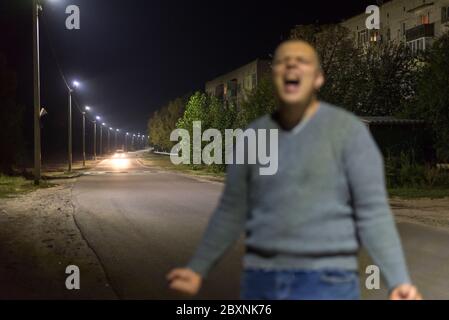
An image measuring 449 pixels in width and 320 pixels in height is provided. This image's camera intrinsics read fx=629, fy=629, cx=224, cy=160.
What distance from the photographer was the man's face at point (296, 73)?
2.54 meters

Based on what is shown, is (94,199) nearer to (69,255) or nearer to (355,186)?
(69,255)

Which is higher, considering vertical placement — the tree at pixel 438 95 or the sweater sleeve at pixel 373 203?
the tree at pixel 438 95

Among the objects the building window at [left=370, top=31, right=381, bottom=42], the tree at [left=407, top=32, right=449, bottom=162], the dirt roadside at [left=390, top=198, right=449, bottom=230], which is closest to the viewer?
the dirt roadside at [left=390, top=198, right=449, bottom=230]

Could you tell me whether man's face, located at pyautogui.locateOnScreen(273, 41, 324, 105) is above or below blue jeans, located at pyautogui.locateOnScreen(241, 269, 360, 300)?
above

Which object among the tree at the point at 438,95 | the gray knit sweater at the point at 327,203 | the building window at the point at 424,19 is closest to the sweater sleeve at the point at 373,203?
the gray knit sweater at the point at 327,203

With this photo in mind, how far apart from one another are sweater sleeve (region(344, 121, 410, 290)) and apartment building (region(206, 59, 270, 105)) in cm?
7181

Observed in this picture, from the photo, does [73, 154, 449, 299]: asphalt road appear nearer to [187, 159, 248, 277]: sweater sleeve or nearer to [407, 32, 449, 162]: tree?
[187, 159, 248, 277]: sweater sleeve

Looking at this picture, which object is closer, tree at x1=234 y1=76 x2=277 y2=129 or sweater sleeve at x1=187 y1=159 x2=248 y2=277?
sweater sleeve at x1=187 y1=159 x2=248 y2=277

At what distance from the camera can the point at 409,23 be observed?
52.7 metres

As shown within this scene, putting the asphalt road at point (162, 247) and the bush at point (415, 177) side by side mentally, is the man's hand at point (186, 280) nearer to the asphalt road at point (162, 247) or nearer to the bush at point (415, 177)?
the asphalt road at point (162, 247)

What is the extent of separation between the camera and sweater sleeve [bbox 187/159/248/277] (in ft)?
8.89

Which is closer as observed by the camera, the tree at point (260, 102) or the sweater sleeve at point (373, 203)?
the sweater sleeve at point (373, 203)

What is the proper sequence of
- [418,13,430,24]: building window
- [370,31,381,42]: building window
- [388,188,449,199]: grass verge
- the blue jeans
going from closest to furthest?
the blue jeans < [388,188,449,199]: grass verge < [418,13,430,24]: building window < [370,31,381,42]: building window

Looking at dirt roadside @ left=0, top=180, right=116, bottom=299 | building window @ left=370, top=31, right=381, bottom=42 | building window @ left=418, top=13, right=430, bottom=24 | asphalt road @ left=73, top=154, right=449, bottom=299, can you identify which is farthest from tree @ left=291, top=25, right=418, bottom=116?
dirt roadside @ left=0, top=180, right=116, bottom=299
